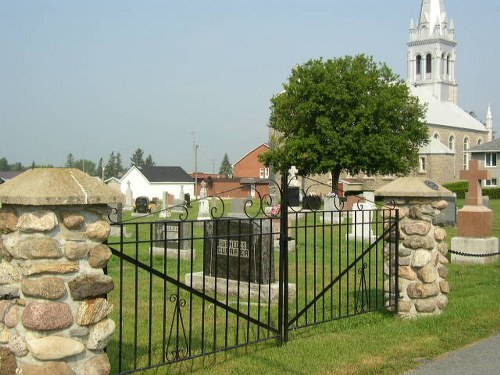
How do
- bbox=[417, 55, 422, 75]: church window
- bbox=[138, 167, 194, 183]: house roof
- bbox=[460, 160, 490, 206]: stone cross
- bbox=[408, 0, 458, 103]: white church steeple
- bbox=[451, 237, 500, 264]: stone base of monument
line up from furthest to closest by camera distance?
1. bbox=[417, 55, 422, 75]: church window
2. bbox=[408, 0, 458, 103]: white church steeple
3. bbox=[138, 167, 194, 183]: house roof
4. bbox=[460, 160, 490, 206]: stone cross
5. bbox=[451, 237, 500, 264]: stone base of monument

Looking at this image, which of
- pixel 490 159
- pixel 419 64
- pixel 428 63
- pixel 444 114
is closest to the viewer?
pixel 490 159

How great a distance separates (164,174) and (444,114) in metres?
31.5

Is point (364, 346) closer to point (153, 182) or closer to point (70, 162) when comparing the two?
point (70, 162)

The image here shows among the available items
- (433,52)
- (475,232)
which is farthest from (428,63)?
(475,232)

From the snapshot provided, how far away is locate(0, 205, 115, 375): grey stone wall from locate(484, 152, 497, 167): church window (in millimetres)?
60859

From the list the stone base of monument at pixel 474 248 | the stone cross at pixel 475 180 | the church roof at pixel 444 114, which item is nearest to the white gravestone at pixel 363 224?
the stone base of monument at pixel 474 248

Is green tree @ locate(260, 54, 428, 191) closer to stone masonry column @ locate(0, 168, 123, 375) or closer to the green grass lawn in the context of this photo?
the green grass lawn

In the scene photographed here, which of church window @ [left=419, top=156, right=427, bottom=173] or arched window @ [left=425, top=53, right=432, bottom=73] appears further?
arched window @ [left=425, top=53, right=432, bottom=73]

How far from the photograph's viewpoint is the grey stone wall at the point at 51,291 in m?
4.05

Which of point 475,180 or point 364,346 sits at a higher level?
point 475,180

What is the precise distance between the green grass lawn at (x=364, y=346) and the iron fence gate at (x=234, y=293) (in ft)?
0.49

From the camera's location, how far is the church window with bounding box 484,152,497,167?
198 feet

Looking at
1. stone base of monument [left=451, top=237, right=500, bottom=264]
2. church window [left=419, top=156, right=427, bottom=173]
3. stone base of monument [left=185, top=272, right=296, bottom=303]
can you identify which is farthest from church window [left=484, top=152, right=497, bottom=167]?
stone base of monument [left=185, top=272, right=296, bottom=303]

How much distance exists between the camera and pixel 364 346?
638 cm
